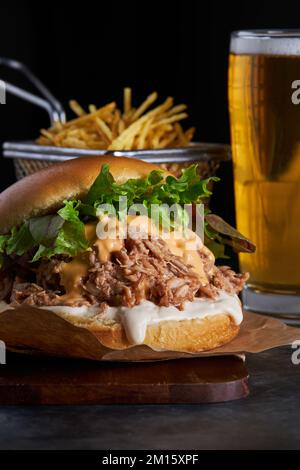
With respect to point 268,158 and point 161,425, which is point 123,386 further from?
point 268,158

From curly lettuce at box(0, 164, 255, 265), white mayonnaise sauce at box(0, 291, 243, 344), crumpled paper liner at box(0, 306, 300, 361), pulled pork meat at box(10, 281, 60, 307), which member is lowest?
crumpled paper liner at box(0, 306, 300, 361)

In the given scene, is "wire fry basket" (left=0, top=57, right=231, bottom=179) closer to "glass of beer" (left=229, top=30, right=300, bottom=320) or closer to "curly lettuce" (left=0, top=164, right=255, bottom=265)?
"glass of beer" (left=229, top=30, right=300, bottom=320)

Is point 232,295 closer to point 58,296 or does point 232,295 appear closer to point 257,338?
point 257,338

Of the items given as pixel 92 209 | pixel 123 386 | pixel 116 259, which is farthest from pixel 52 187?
pixel 123 386

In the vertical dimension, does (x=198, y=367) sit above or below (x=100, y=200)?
below

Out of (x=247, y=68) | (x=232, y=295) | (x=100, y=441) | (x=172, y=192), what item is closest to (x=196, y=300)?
(x=232, y=295)

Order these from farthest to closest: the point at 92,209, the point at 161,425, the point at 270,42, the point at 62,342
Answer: the point at 270,42 → the point at 92,209 → the point at 62,342 → the point at 161,425

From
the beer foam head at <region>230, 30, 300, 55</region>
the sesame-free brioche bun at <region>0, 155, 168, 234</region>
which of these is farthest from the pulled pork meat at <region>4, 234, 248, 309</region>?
the beer foam head at <region>230, 30, 300, 55</region>
